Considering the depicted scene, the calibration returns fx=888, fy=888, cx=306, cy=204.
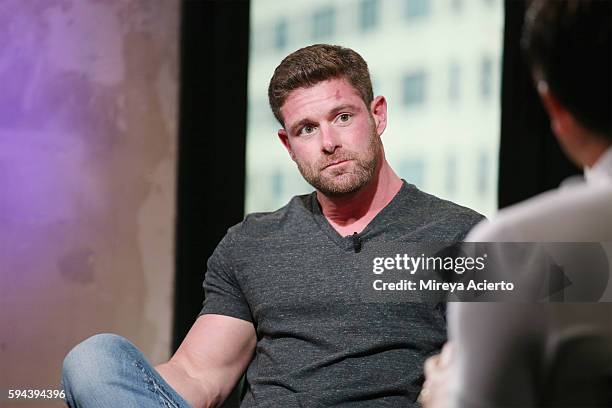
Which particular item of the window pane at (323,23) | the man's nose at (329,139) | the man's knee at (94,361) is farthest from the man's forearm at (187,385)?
the window pane at (323,23)

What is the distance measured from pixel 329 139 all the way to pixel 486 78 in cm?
83

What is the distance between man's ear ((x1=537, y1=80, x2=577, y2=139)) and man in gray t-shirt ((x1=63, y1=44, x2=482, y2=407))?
36.1 inches

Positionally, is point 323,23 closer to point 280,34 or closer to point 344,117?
Answer: point 280,34

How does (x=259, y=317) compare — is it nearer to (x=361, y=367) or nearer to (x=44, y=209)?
(x=361, y=367)

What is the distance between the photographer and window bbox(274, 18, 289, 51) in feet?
9.02

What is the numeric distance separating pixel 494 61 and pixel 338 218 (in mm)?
855

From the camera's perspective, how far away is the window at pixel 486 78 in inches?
95.4

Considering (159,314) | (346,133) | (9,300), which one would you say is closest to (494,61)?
(346,133)

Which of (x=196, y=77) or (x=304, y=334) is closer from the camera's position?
(x=304, y=334)

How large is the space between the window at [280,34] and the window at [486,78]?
2.11 ft

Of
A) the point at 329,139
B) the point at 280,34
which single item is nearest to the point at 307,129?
the point at 329,139

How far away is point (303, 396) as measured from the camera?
1623 mm

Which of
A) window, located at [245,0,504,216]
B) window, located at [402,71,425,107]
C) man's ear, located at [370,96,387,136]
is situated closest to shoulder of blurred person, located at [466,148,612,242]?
man's ear, located at [370,96,387,136]

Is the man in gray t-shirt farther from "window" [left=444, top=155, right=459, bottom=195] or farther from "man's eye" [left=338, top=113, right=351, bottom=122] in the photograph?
"window" [left=444, top=155, right=459, bottom=195]
